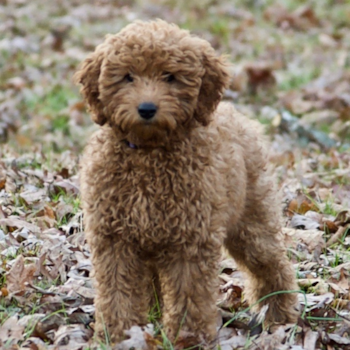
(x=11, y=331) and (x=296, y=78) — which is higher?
(x=11, y=331)

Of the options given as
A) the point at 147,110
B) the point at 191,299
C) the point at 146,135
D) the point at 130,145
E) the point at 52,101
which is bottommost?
the point at 52,101

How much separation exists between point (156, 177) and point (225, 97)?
805 centimetres

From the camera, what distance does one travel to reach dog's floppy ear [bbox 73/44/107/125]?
15.3 ft

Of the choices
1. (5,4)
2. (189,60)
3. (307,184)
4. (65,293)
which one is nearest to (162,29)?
(189,60)

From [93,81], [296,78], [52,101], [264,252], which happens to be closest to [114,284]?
[93,81]

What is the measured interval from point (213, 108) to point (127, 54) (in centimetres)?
60

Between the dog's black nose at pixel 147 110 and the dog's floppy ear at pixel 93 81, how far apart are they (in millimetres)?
362

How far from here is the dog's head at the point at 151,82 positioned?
4406 millimetres

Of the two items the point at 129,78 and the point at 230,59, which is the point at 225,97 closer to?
the point at 230,59

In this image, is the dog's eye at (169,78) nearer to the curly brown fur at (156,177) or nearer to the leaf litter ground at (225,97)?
the curly brown fur at (156,177)

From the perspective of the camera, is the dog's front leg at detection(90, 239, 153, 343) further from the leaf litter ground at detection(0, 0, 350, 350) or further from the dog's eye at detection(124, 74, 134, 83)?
the dog's eye at detection(124, 74, 134, 83)

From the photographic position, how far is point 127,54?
444 centimetres

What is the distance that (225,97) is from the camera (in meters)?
12.6

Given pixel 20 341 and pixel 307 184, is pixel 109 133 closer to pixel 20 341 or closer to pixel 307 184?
pixel 20 341
